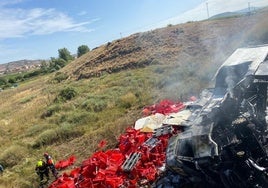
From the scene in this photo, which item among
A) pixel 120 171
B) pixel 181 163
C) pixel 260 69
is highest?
pixel 260 69

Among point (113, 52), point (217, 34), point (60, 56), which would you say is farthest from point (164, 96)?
point (60, 56)

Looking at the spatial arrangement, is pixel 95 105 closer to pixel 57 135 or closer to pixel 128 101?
pixel 128 101

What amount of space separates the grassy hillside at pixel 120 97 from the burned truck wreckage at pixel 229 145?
5452 millimetres

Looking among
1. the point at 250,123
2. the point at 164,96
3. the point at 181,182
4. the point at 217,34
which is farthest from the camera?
the point at 217,34

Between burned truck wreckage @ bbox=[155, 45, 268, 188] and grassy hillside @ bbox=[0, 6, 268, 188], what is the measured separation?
5.45 m

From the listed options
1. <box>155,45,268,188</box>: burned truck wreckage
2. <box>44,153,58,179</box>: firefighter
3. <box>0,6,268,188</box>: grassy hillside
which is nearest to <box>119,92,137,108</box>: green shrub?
<box>0,6,268,188</box>: grassy hillside

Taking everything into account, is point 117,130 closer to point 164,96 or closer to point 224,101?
point 164,96

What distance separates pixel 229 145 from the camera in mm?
6074

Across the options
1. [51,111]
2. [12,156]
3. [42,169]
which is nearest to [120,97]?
[51,111]

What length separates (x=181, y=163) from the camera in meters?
6.63

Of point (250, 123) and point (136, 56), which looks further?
point (136, 56)

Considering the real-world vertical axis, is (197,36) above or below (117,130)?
above

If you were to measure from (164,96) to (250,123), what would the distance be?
9.72m

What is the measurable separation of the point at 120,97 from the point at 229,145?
13.2 m
